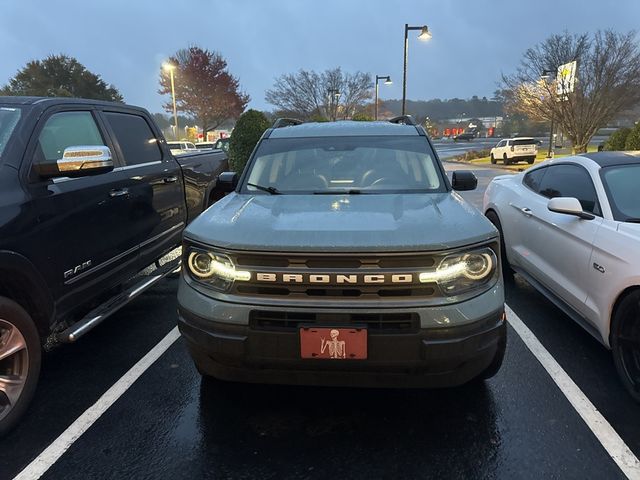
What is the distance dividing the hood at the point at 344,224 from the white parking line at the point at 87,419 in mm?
1277

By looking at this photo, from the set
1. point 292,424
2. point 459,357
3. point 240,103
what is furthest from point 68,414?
point 240,103

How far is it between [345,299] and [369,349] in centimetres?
27

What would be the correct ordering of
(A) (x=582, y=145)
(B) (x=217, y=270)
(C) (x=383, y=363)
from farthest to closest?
(A) (x=582, y=145), (B) (x=217, y=270), (C) (x=383, y=363)

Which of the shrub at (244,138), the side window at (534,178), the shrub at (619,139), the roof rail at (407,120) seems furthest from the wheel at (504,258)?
the shrub at (619,139)

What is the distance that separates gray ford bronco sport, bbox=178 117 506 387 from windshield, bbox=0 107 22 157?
1315 mm

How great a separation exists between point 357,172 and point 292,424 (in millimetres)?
1959

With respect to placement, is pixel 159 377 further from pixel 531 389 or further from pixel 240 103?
pixel 240 103

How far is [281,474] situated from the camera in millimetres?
2512

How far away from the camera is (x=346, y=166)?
13.1ft

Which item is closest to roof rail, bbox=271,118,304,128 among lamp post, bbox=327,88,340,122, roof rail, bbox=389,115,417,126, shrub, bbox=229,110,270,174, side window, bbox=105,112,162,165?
roof rail, bbox=389,115,417,126

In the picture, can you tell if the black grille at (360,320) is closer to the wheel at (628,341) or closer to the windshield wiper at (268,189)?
the windshield wiper at (268,189)

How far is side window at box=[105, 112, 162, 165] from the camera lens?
4.45m

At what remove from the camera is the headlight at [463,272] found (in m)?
2.54

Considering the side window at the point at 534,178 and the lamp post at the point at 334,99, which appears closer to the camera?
the side window at the point at 534,178
